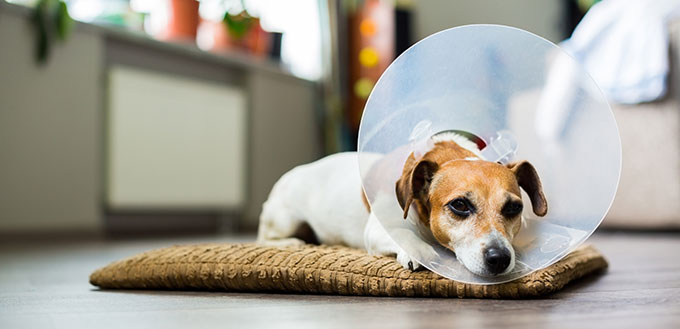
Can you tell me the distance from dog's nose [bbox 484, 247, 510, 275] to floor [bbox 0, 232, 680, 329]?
0.06m

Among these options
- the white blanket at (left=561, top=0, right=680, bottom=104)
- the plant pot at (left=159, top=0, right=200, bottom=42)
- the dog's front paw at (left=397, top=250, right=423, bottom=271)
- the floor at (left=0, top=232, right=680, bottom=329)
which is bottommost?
the floor at (left=0, top=232, right=680, bottom=329)

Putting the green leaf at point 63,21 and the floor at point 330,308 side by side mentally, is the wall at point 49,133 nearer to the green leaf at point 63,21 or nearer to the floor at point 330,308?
the green leaf at point 63,21

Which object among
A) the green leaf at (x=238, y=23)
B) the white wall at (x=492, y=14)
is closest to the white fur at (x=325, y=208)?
the green leaf at (x=238, y=23)

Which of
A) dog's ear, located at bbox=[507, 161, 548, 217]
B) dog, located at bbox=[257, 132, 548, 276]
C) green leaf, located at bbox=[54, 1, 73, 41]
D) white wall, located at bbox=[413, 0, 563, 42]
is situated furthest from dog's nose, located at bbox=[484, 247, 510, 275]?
white wall, located at bbox=[413, 0, 563, 42]

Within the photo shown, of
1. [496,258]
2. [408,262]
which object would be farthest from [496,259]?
[408,262]

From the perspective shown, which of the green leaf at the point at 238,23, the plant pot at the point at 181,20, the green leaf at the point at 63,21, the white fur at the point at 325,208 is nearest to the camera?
the white fur at the point at 325,208

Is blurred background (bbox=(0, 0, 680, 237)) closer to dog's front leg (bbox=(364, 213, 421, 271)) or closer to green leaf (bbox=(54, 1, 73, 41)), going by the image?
green leaf (bbox=(54, 1, 73, 41))

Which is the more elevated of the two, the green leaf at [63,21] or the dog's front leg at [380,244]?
the green leaf at [63,21]

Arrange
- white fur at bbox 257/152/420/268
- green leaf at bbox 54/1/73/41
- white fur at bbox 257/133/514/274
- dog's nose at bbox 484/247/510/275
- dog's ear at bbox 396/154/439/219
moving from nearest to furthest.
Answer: dog's nose at bbox 484/247/510/275 → dog's ear at bbox 396/154/439/219 → white fur at bbox 257/133/514/274 → white fur at bbox 257/152/420/268 → green leaf at bbox 54/1/73/41

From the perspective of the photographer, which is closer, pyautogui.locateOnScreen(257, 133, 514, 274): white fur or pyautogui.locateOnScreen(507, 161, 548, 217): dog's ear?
pyautogui.locateOnScreen(507, 161, 548, 217): dog's ear

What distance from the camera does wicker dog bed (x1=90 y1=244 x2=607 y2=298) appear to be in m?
1.13

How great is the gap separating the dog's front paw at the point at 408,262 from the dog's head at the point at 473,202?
70 millimetres

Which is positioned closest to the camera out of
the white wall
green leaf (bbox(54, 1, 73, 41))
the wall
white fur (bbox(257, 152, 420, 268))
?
white fur (bbox(257, 152, 420, 268))

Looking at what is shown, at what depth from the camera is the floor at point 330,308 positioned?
89cm
